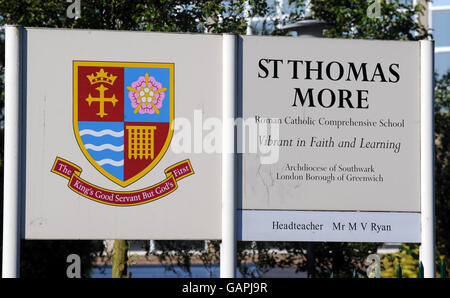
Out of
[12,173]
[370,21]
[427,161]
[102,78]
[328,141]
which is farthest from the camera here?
[370,21]

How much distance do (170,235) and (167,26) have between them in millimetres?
4939

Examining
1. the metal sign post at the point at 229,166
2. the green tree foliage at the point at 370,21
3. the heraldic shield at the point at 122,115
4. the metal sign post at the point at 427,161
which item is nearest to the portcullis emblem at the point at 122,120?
the heraldic shield at the point at 122,115

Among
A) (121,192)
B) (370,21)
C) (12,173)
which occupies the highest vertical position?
(370,21)

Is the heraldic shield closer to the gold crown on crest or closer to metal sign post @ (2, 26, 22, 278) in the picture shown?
the gold crown on crest

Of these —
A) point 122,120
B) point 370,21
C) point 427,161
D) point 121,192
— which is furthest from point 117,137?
point 370,21

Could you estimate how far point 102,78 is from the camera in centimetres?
764

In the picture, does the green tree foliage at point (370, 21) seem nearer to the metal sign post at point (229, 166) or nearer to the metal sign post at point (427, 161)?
the metal sign post at point (427, 161)

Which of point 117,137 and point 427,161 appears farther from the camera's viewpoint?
point 427,161

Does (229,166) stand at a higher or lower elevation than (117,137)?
lower

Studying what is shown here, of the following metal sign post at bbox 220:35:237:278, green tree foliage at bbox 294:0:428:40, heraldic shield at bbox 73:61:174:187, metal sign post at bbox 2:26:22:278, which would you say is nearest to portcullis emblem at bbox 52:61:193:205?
heraldic shield at bbox 73:61:174:187

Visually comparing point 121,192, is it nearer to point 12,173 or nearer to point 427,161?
point 12,173

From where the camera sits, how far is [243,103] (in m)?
7.82

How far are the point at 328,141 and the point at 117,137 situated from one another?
202 cm
